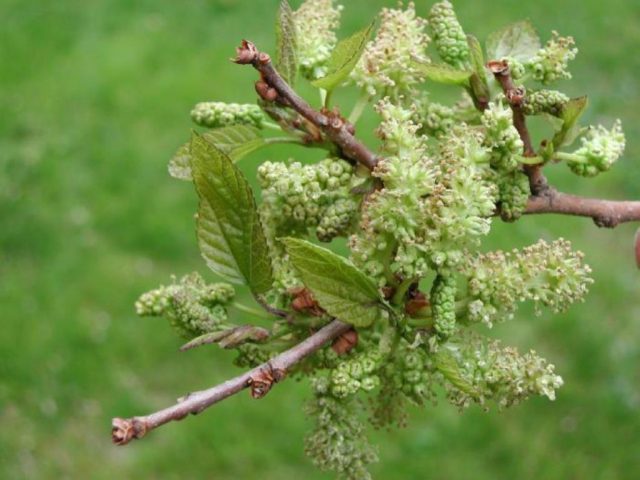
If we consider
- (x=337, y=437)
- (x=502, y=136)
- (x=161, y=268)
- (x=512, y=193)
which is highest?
(x=502, y=136)

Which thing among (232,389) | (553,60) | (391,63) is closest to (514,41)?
(553,60)

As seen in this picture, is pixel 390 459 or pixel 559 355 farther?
pixel 559 355

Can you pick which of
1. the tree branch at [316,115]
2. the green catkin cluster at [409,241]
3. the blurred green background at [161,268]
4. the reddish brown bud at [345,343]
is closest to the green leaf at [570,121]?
the green catkin cluster at [409,241]

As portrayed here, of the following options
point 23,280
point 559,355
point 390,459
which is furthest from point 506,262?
point 23,280

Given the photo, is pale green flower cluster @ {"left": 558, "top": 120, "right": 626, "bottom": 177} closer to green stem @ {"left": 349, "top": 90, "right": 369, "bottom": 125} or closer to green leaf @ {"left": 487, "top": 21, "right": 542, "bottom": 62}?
green leaf @ {"left": 487, "top": 21, "right": 542, "bottom": 62}

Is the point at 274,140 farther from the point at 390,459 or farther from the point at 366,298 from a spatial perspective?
the point at 390,459

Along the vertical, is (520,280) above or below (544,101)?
below

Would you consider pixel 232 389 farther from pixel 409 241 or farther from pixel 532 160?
pixel 532 160
